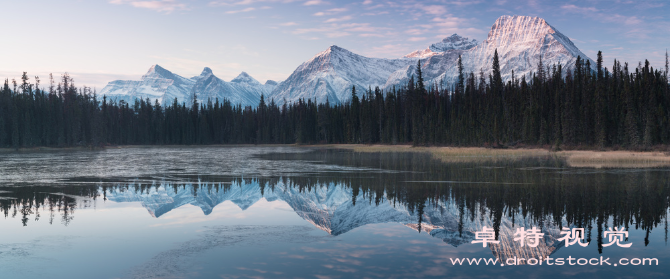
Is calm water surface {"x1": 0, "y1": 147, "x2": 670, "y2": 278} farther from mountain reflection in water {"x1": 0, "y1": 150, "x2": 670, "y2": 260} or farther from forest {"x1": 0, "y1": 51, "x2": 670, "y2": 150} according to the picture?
forest {"x1": 0, "y1": 51, "x2": 670, "y2": 150}

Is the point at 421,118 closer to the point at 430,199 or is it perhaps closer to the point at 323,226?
the point at 430,199

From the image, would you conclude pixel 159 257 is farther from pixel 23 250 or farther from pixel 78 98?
pixel 78 98

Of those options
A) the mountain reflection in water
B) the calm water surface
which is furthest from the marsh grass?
the calm water surface

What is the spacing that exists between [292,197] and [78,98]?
12691 centimetres

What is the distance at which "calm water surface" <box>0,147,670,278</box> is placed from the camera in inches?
448

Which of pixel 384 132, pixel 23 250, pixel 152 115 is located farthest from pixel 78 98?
pixel 23 250

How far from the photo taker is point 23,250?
1317 centimetres

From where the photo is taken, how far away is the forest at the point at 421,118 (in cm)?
7594

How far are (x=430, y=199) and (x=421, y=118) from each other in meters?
98.5

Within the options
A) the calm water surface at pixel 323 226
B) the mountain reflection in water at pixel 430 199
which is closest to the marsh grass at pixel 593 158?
the mountain reflection in water at pixel 430 199

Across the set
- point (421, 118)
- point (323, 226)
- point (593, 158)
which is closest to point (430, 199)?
point (323, 226)

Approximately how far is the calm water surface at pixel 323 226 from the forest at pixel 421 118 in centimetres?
5482

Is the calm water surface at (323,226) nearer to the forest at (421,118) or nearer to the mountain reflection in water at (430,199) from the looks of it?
the mountain reflection in water at (430,199)

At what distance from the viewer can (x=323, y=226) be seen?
1698cm
